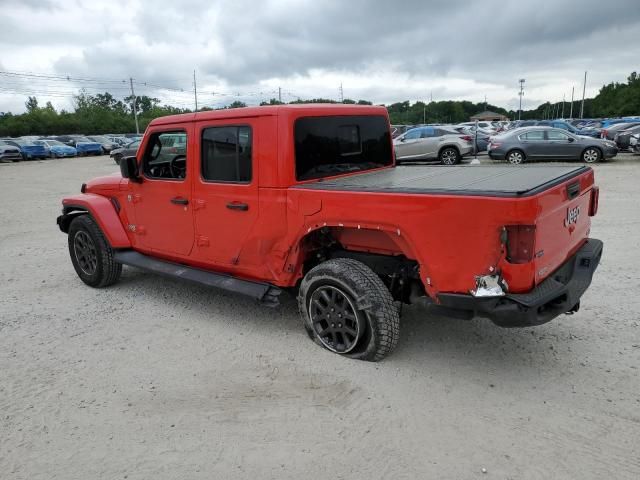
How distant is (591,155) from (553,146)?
4.44ft

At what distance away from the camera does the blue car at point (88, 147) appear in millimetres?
36594

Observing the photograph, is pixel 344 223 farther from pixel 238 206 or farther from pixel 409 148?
pixel 409 148

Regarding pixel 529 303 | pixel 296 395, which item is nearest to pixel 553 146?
pixel 529 303

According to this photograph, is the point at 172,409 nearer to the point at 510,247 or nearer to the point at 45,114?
the point at 510,247

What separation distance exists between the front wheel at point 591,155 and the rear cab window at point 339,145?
15.2 m

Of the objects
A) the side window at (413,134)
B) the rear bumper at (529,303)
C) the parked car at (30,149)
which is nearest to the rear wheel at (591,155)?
the side window at (413,134)

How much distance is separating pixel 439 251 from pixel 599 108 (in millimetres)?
109679

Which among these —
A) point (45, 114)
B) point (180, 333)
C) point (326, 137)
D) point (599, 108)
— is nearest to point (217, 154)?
point (326, 137)

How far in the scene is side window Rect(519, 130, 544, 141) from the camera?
1745 cm

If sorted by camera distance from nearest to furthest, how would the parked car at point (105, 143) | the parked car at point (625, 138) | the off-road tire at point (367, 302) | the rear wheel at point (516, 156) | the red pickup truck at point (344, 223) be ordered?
the red pickup truck at point (344, 223) < the off-road tire at point (367, 302) < the rear wheel at point (516, 156) < the parked car at point (625, 138) < the parked car at point (105, 143)

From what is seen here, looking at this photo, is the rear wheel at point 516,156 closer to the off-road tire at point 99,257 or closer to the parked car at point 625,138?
the parked car at point 625,138

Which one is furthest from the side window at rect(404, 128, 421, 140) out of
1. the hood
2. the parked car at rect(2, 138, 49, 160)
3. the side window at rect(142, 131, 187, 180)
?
the parked car at rect(2, 138, 49, 160)

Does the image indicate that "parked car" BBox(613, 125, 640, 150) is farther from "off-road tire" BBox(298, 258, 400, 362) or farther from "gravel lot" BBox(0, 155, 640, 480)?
"off-road tire" BBox(298, 258, 400, 362)

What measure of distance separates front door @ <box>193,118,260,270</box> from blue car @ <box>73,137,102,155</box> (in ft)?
120
